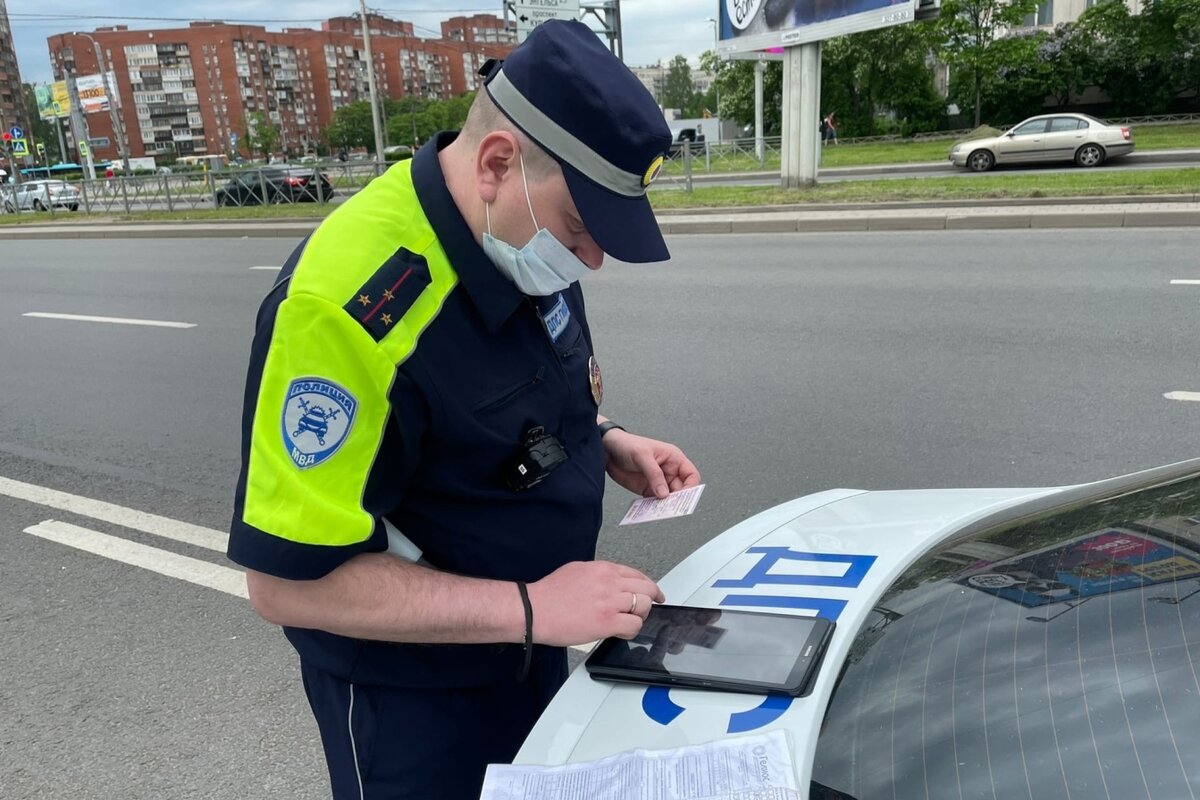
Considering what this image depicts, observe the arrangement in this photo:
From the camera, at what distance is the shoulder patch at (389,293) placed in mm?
1197

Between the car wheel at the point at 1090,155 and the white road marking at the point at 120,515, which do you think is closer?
the white road marking at the point at 120,515

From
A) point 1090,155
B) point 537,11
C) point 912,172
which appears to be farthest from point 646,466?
point 912,172

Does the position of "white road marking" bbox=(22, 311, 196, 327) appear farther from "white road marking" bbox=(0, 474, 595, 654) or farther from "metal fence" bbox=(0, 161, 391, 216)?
"metal fence" bbox=(0, 161, 391, 216)

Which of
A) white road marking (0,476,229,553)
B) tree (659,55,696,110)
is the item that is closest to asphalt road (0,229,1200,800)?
white road marking (0,476,229,553)

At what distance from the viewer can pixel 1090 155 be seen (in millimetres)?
19578

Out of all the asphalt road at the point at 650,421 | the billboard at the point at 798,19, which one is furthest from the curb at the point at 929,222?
the billboard at the point at 798,19

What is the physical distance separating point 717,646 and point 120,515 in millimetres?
3884

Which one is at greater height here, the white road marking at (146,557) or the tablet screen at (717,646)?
the tablet screen at (717,646)

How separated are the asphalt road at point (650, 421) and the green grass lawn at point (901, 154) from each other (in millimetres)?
14810

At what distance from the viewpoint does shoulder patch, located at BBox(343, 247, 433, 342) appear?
3.93 feet

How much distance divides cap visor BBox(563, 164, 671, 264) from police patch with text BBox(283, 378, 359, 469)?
44 cm

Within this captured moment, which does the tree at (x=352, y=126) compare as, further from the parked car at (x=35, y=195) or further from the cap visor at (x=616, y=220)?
the cap visor at (x=616, y=220)

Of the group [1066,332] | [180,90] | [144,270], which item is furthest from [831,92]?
[180,90]

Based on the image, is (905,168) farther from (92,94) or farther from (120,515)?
(92,94)
